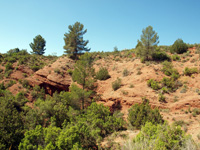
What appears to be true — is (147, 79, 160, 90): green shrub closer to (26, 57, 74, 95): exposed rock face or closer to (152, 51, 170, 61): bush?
(152, 51, 170, 61): bush

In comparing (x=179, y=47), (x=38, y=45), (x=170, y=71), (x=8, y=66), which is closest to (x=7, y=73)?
(x=8, y=66)

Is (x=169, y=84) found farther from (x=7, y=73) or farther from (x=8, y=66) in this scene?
(x=8, y=66)

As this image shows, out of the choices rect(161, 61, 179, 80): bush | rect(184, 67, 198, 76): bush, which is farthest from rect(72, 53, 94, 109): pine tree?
rect(184, 67, 198, 76): bush

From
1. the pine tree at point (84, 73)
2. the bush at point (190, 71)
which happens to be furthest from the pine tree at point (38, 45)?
the bush at point (190, 71)

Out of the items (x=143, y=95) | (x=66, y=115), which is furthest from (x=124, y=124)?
(x=66, y=115)

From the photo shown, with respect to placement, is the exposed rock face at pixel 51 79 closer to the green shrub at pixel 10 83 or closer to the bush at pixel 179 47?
the green shrub at pixel 10 83

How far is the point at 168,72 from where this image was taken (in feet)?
62.6

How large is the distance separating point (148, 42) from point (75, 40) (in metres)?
17.0

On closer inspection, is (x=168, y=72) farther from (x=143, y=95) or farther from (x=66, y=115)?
(x=66, y=115)

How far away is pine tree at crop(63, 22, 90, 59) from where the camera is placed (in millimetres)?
30153

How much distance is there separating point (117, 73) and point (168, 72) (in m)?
8.77

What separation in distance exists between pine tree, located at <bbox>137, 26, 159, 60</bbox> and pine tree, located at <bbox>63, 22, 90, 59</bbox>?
13951 mm

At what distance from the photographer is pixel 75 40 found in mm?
30328

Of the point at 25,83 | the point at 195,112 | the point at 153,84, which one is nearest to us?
the point at 195,112
